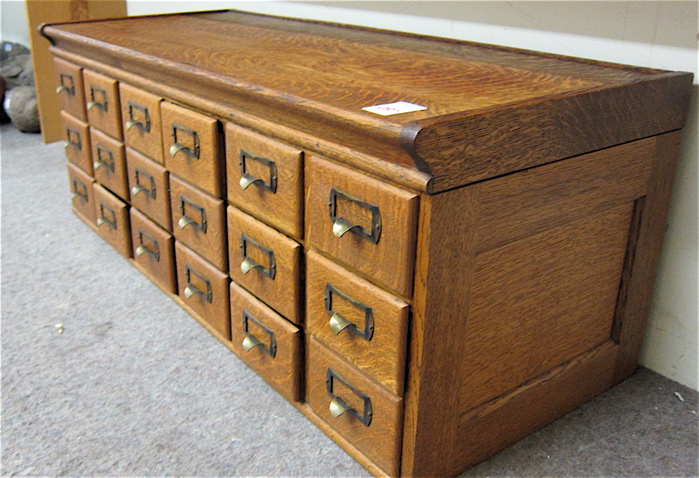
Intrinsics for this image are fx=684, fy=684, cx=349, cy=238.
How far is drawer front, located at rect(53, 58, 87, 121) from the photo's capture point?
1.79m

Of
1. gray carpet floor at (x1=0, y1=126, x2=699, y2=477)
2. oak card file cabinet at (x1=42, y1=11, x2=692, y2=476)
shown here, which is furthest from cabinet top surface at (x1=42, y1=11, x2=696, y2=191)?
gray carpet floor at (x1=0, y1=126, x2=699, y2=477)

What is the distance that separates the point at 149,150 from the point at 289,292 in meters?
0.59

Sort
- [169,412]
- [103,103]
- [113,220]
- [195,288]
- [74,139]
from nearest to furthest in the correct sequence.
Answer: [169,412]
[195,288]
[103,103]
[113,220]
[74,139]

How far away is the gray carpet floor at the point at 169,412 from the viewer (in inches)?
44.3

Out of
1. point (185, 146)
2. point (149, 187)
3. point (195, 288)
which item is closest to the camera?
point (185, 146)

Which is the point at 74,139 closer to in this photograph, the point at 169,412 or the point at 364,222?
the point at 169,412

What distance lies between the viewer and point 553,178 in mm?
992

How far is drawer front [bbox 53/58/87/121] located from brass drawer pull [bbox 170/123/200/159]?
552 mm

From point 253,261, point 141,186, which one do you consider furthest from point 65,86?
point 253,261

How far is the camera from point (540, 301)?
3.58 ft

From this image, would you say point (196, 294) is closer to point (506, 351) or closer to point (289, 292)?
point (289, 292)

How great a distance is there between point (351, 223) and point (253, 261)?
1.07 ft

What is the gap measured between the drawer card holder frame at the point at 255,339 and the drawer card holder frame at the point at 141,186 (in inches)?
17.3

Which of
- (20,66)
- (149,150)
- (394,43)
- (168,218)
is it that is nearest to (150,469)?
(168,218)
